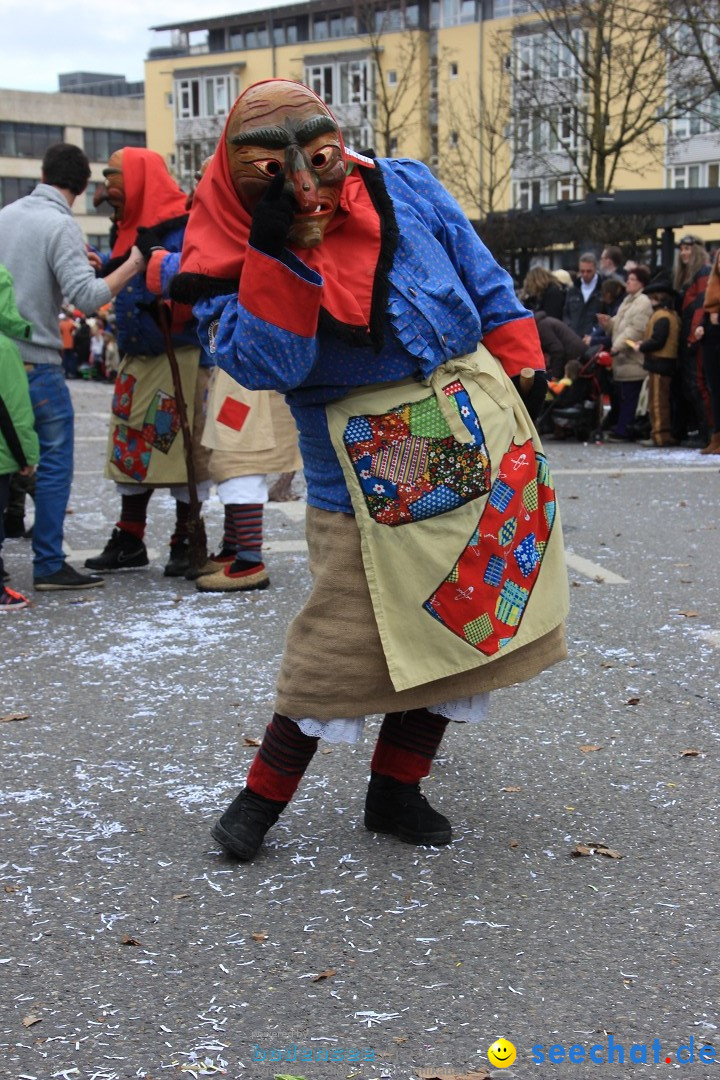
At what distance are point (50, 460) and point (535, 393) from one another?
3900mm

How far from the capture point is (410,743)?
3.35m

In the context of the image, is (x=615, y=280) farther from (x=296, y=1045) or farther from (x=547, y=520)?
(x=296, y=1045)

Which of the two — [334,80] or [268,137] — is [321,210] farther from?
[334,80]

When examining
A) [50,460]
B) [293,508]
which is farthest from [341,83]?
[50,460]

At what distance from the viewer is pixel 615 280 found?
13852 mm

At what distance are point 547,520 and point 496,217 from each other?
17878 millimetres

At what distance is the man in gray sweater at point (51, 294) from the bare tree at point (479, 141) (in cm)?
2687

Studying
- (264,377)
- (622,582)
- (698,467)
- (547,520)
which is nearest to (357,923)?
(547,520)

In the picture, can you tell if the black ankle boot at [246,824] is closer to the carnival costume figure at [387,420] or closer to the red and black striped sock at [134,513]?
the carnival costume figure at [387,420]

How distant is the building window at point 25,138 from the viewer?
76.2 meters

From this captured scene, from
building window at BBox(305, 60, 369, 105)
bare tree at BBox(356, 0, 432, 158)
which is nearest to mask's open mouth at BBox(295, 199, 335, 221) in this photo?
bare tree at BBox(356, 0, 432, 158)

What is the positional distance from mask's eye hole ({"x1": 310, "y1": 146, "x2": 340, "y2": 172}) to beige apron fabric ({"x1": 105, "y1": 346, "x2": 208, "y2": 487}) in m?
4.02

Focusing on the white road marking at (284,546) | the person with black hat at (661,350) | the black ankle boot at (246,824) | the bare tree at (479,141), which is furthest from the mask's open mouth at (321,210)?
the bare tree at (479,141)

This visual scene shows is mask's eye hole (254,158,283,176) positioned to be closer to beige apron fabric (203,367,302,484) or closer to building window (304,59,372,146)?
beige apron fabric (203,367,302,484)
